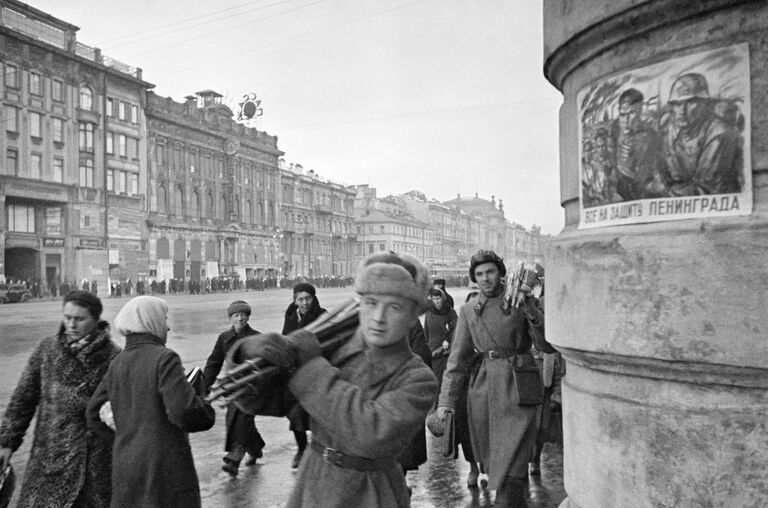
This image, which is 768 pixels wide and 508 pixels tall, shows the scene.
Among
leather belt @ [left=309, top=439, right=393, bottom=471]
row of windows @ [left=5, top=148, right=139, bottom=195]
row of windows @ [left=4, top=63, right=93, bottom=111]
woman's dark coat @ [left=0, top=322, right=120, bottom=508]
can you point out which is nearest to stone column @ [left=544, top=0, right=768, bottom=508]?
leather belt @ [left=309, top=439, right=393, bottom=471]

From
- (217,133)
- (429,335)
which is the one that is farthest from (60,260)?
(429,335)

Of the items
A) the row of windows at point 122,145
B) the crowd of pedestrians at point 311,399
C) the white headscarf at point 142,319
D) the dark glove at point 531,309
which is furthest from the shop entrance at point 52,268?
the dark glove at point 531,309

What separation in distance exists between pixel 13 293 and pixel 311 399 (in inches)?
1494

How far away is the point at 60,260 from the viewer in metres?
44.7

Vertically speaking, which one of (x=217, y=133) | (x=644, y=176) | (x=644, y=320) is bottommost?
(x=644, y=320)

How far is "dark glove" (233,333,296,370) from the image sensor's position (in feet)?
6.51

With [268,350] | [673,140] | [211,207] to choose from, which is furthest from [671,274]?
[211,207]

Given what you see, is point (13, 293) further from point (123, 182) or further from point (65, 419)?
point (65, 419)

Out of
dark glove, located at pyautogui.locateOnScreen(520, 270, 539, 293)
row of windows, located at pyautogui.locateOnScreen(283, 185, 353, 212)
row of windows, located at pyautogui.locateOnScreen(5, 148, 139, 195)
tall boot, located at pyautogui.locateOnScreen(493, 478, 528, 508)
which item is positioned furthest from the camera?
row of windows, located at pyautogui.locateOnScreen(283, 185, 353, 212)

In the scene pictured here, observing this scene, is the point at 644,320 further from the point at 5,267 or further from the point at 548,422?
the point at 5,267

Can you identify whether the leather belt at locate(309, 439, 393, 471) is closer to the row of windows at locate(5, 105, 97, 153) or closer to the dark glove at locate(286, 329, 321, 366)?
the dark glove at locate(286, 329, 321, 366)

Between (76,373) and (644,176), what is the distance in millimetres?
3200

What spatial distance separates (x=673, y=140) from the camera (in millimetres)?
2301

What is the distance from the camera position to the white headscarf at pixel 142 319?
3.47 metres
